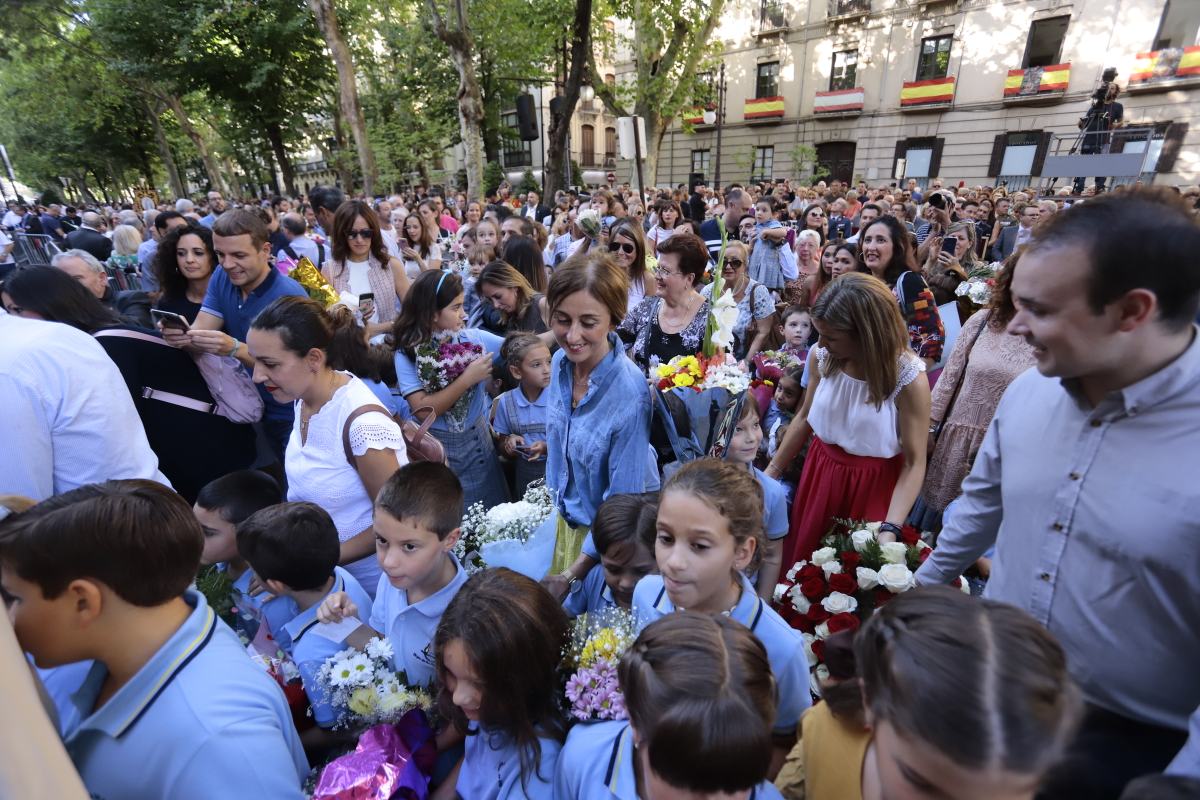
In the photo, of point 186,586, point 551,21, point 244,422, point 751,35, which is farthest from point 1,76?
point 186,586

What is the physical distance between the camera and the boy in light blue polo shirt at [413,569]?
213 cm

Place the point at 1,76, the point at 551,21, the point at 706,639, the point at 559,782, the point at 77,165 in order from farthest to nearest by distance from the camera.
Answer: the point at 77,165 < the point at 1,76 < the point at 551,21 < the point at 559,782 < the point at 706,639

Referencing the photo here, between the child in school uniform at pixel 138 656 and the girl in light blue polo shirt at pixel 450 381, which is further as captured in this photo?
the girl in light blue polo shirt at pixel 450 381

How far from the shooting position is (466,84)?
1183 centimetres

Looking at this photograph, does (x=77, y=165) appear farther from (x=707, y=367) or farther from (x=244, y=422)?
(x=707, y=367)

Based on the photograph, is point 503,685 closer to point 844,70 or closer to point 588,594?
point 588,594

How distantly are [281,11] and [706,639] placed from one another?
2515 cm

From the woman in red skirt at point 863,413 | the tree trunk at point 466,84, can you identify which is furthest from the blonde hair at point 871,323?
the tree trunk at point 466,84

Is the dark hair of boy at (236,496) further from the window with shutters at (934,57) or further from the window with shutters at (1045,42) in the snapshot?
the window with shutters at (934,57)

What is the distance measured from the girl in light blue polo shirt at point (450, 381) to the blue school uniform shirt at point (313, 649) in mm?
1252

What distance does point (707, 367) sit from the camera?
2.62 metres

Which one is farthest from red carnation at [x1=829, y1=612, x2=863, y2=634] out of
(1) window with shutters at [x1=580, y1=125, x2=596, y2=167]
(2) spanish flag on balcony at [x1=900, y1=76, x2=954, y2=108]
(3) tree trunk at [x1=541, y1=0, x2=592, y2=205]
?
(1) window with shutters at [x1=580, y1=125, x2=596, y2=167]

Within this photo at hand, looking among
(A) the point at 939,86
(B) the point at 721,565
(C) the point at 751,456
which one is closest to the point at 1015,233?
(C) the point at 751,456

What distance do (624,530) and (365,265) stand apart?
13.3 ft
